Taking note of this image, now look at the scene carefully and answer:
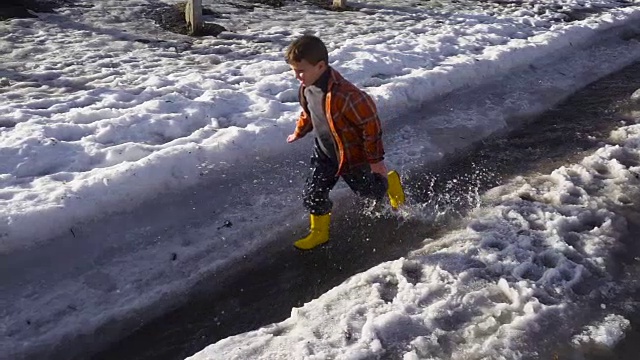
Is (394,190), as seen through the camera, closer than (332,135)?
No

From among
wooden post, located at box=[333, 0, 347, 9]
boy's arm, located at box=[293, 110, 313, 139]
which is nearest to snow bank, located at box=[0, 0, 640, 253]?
wooden post, located at box=[333, 0, 347, 9]

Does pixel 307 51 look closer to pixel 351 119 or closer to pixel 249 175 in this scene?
pixel 351 119

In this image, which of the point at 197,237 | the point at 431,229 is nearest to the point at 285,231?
the point at 197,237

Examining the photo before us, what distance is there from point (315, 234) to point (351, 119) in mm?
983

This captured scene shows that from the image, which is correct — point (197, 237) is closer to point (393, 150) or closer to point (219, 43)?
point (393, 150)

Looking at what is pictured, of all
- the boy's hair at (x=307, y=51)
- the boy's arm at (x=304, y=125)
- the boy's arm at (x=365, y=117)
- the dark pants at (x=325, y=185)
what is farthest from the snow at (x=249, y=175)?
the boy's hair at (x=307, y=51)

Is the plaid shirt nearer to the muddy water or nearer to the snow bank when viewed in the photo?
the muddy water

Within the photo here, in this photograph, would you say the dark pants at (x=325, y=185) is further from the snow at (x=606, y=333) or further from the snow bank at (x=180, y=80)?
the snow at (x=606, y=333)

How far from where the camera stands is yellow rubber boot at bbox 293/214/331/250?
182 inches

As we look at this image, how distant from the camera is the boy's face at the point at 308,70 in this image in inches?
158

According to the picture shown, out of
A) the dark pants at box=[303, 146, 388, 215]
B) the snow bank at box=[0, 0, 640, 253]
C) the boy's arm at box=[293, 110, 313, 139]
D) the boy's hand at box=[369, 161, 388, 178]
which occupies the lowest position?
the snow bank at box=[0, 0, 640, 253]

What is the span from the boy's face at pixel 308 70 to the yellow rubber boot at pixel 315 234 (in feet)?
3.53

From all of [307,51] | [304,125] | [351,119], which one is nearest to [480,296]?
[351,119]

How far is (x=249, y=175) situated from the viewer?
558 cm
